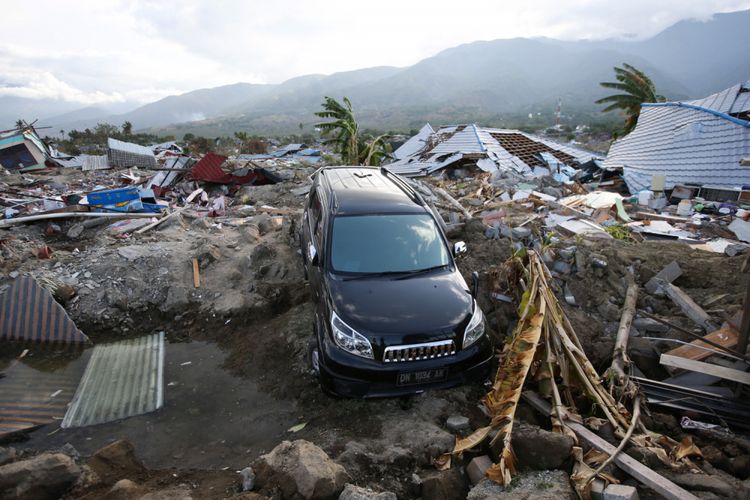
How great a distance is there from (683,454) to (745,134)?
14.6 metres

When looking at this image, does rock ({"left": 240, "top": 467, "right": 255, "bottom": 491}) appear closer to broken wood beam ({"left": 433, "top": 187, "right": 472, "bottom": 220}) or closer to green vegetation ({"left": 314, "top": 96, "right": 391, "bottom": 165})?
broken wood beam ({"left": 433, "top": 187, "right": 472, "bottom": 220})

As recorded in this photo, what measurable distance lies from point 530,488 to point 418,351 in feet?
4.58

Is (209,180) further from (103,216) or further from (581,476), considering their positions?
(581,476)

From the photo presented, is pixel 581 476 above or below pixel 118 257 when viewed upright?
below

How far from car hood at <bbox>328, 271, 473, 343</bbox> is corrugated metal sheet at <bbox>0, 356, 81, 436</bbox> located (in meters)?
3.38

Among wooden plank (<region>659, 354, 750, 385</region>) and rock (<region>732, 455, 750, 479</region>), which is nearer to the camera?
rock (<region>732, 455, 750, 479</region>)

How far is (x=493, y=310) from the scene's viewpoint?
5559mm

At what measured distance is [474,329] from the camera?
13.3ft

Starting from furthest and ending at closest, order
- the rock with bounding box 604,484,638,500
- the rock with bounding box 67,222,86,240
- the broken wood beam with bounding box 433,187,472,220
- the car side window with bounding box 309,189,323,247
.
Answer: the broken wood beam with bounding box 433,187,472,220 < the rock with bounding box 67,222,86,240 < the car side window with bounding box 309,189,323,247 < the rock with bounding box 604,484,638,500

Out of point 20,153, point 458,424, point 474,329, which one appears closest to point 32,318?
point 458,424

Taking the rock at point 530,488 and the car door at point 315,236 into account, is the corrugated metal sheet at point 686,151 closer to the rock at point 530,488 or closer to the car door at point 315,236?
the car door at point 315,236

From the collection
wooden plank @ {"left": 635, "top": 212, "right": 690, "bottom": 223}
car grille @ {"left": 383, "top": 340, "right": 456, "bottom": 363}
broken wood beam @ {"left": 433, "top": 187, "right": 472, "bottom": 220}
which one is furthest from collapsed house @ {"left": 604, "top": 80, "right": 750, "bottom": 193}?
car grille @ {"left": 383, "top": 340, "right": 456, "bottom": 363}

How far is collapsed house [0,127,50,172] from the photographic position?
19359 millimetres

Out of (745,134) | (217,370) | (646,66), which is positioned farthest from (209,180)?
(646,66)
